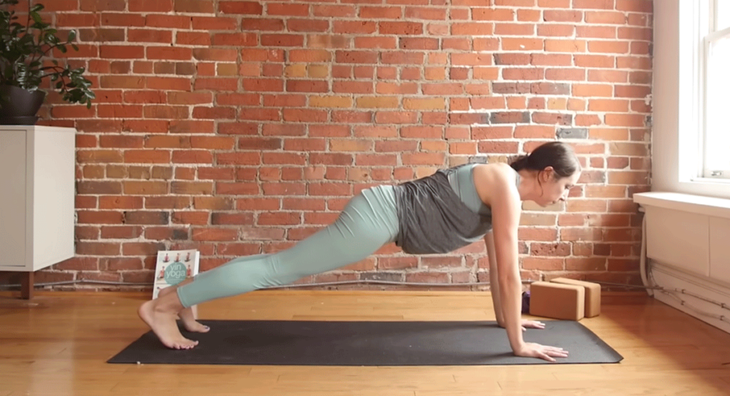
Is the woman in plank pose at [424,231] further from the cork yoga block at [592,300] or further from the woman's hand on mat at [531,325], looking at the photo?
the cork yoga block at [592,300]

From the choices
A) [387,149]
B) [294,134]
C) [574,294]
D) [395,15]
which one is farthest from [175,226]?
[574,294]

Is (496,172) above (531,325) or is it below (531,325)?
above

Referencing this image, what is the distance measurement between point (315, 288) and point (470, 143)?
4.10 feet

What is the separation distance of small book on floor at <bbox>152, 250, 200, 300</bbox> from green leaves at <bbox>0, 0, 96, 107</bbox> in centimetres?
94

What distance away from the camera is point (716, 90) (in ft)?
12.1

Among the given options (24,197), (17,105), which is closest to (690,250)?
(24,197)

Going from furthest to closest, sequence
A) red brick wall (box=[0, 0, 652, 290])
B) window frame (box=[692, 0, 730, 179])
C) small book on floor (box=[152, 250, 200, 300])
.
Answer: red brick wall (box=[0, 0, 652, 290]) < small book on floor (box=[152, 250, 200, 300]) < window frame (box=[692, 0, 730, 179])

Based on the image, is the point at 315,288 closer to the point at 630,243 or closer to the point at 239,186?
the point at 239,186

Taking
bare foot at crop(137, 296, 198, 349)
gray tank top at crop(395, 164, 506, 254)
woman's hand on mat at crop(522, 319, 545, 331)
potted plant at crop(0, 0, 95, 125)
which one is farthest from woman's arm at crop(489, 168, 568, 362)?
potted plant at crop(0, 0, 95, 125)

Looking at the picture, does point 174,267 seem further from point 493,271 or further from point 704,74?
point 704,74

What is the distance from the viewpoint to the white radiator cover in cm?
317

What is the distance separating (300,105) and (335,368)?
73.9 inches

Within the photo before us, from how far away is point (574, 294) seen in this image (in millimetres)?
3359

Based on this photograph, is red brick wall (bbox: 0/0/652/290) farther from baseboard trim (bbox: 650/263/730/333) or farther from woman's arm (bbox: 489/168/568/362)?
woman's arm (bbox: 489/168/568/362)
